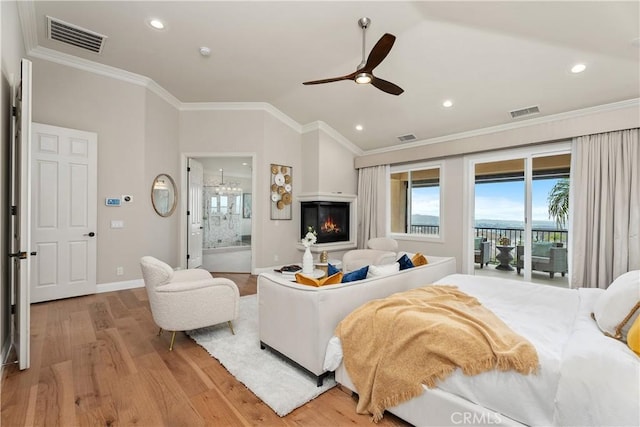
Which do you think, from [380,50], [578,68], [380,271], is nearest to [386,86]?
[380,50]

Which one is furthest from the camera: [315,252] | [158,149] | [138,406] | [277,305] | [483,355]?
[315,252]

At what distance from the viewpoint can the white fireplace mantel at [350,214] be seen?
583 cm

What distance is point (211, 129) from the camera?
5.51 meters

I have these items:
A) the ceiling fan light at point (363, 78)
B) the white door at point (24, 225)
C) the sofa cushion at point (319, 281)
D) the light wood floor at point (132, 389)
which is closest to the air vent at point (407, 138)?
the ceiling fan light at point (363, 78)

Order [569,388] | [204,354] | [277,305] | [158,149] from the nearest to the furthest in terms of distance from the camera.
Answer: [569,388] < [277,305] < [204,354] < [158,149]

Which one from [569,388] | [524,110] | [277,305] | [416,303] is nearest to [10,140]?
[277,305]

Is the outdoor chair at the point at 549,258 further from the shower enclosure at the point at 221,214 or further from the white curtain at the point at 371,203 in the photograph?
the shower enclosure at the point at 221,214

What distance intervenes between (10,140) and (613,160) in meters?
6.49

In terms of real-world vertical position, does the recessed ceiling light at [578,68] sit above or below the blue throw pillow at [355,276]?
above

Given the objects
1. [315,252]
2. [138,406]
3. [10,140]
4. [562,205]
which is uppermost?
[10,140]

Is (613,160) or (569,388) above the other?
(613,160)

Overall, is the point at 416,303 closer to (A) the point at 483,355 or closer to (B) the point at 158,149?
(A) the point at 483,355

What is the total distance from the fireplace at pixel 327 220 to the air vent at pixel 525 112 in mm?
3385

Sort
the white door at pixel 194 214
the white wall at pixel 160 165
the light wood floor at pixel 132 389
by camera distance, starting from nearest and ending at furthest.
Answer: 1. the light wood floor at pixel 132 389
2. the white wall at pixel 160 165
3. the white door at pixel 194 214
